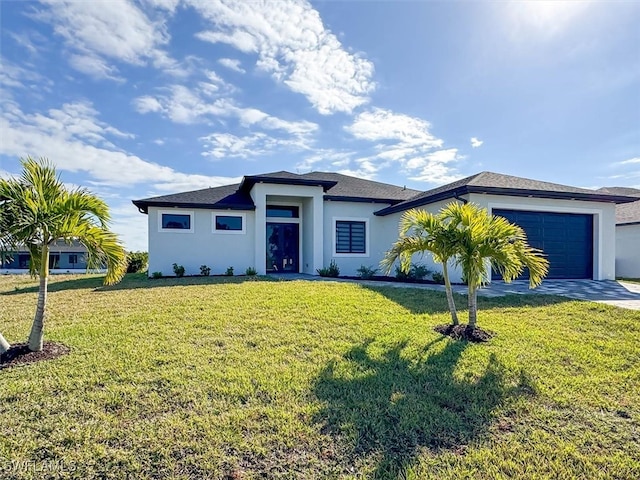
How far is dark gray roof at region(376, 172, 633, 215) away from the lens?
12.2 m

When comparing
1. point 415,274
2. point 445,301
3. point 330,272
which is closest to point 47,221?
point 445,301

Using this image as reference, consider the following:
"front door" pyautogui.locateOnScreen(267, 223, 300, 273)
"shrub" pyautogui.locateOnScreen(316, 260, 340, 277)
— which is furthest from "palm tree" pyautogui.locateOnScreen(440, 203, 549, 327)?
"front door" pyautogui.locateOnScreen(267, 223, 300, 273)

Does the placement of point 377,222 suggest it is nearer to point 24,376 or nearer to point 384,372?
point 384,372

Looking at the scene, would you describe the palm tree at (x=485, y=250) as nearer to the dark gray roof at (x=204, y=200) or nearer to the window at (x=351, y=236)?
the window at (x=351, y=236)

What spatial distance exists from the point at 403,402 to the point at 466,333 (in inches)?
109

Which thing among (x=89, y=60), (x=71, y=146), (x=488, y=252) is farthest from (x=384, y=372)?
(x=71, y=146)

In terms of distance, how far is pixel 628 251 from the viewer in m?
18.7

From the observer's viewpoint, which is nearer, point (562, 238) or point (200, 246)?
point (562, 238)

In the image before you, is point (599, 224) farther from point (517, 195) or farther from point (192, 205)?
point (192, 205)

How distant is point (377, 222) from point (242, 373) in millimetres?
14181

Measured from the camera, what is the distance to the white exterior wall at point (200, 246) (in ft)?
50.0

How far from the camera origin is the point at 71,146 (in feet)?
45.4

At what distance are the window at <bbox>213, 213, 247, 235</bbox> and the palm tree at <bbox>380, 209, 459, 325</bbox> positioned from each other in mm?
10495

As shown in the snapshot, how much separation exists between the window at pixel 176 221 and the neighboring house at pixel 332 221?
4 cm
